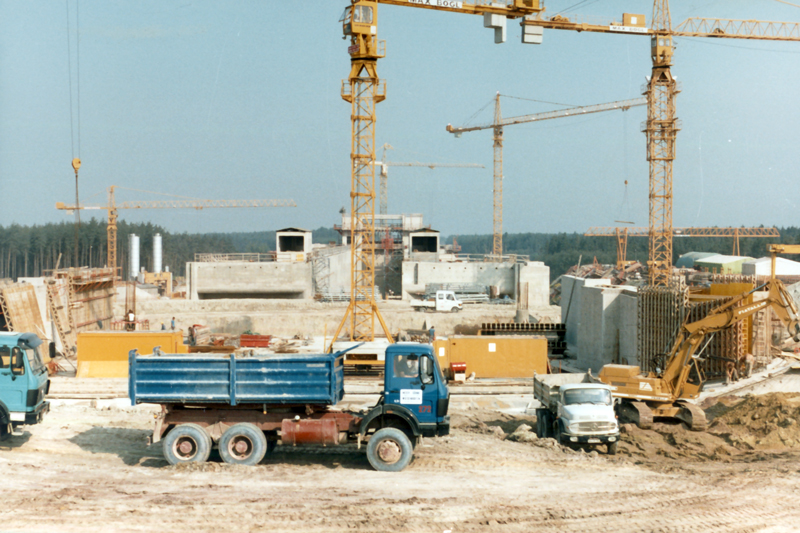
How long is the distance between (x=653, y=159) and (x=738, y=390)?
95.5 feet

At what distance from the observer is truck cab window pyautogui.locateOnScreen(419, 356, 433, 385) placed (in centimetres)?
1334

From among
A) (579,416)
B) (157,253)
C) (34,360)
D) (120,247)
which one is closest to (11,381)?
(34,360)

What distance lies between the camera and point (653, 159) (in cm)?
4700

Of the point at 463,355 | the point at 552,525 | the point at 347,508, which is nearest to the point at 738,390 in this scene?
the point at 463,355

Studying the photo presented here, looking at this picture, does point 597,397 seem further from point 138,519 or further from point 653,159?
point 653,159

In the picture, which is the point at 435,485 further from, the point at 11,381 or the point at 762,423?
the point at 762,423

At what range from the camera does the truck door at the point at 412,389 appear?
13.3 metres

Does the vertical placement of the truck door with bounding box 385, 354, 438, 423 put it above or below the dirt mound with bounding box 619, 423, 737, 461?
above

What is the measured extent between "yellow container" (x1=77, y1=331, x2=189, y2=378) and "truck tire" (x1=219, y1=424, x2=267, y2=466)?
11757mm

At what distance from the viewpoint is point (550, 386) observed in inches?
672

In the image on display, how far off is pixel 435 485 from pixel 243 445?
391cm

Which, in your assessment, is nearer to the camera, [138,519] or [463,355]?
[138,519]

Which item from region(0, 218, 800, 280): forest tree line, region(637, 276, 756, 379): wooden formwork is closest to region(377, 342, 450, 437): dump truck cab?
region(637, 276, 756, 379): wooden formwork

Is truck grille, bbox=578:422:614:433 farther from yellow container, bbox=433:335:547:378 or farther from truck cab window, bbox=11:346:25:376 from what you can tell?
truck cab window, bbox=11:346:25:376
